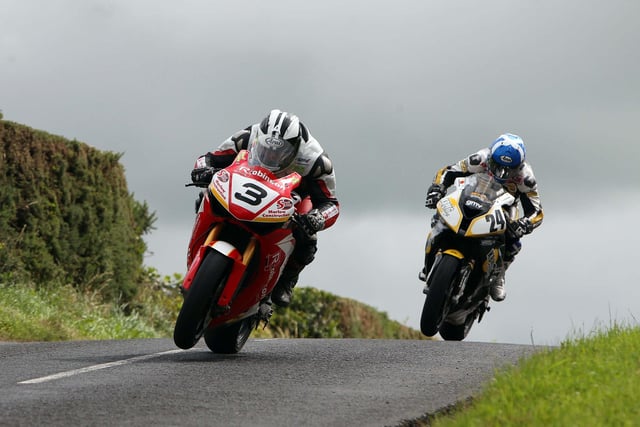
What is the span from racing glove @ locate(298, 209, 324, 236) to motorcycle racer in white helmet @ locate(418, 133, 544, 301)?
358 cm

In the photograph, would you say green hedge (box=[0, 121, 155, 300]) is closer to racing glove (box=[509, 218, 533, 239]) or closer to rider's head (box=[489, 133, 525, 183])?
rider's head (box=[489, 133, 525, 183])

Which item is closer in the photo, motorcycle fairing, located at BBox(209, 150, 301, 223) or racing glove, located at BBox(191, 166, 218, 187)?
motorcycle fairing, located at BBox(209, 150, 301, 223)

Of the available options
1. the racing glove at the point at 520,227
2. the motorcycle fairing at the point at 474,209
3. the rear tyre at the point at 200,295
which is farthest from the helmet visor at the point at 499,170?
the rear tyre at the point at 200,295

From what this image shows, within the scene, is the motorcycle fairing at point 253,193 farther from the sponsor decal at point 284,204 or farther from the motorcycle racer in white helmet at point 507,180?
the motorcycle racer in white helmet at point 507,180

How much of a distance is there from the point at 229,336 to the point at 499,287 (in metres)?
4.71

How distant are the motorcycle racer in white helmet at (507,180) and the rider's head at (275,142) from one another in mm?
3780

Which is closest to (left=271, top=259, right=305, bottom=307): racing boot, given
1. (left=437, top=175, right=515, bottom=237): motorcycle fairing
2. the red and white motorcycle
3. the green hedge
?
the red and white motorcycle

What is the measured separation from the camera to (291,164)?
29.9ft

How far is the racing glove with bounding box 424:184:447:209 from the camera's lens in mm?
12773

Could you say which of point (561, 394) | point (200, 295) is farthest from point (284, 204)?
point (561, 394)

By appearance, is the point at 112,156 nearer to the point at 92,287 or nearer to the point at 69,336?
the point at 92,287

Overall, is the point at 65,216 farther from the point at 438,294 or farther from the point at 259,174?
the point at 259,174

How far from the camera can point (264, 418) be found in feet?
20.0

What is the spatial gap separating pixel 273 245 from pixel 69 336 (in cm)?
606
